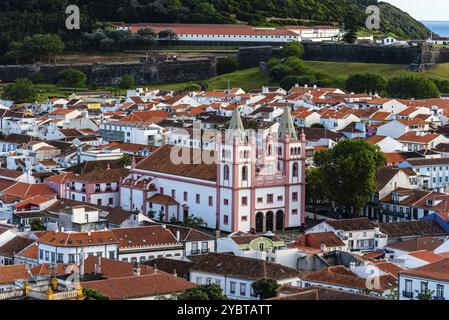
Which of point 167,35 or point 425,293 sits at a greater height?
point 167,35

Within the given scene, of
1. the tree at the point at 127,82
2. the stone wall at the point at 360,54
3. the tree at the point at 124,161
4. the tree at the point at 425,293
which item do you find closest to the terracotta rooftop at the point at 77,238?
the tree at the point at 425,293

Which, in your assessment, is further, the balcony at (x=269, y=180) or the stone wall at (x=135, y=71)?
the stone wall at (x=135, y=71)

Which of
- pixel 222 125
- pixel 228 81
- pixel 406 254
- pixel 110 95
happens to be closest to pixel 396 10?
pixel 228 81

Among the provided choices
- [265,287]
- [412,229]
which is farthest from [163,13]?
[265,287]

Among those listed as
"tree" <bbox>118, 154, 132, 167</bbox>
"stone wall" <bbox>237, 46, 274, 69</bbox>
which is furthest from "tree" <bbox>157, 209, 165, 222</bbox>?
"stone wall" <bbox>237, 46, 274, 69</bbox>

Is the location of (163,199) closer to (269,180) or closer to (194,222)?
(194,222)

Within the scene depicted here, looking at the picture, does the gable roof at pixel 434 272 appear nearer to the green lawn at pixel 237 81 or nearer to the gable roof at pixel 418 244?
the gable roof at pixel 418 244
